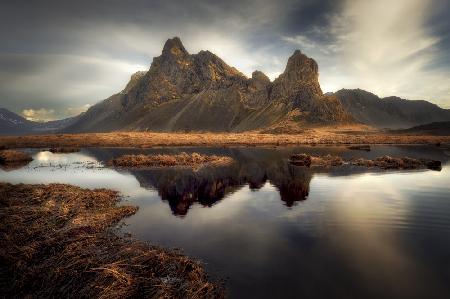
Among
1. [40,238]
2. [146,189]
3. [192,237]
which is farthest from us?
[146,189]

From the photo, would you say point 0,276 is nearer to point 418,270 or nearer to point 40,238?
point 40,238

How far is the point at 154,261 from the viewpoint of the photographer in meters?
13.2

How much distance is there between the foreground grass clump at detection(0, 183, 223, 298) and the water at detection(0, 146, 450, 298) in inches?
85.9

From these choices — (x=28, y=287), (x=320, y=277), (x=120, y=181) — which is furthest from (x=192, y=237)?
(x=120, y=181)

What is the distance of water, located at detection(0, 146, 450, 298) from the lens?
1380 cm

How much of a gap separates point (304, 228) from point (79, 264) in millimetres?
13568

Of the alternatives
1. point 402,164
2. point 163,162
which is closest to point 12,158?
point 163,162

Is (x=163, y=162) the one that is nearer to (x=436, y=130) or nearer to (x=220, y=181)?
(x=220, y=181)

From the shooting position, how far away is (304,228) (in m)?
21.0

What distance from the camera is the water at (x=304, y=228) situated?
1380cm

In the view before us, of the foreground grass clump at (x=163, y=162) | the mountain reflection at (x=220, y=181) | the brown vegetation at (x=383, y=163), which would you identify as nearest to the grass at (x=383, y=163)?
the brown vegetation at (x=383, y=163)

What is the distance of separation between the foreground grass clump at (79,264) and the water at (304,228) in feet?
7.16

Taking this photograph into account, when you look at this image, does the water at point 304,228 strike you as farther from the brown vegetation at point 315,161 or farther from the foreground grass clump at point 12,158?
the foreground grass clump at point 12,158

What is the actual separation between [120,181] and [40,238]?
2466 centimetres
